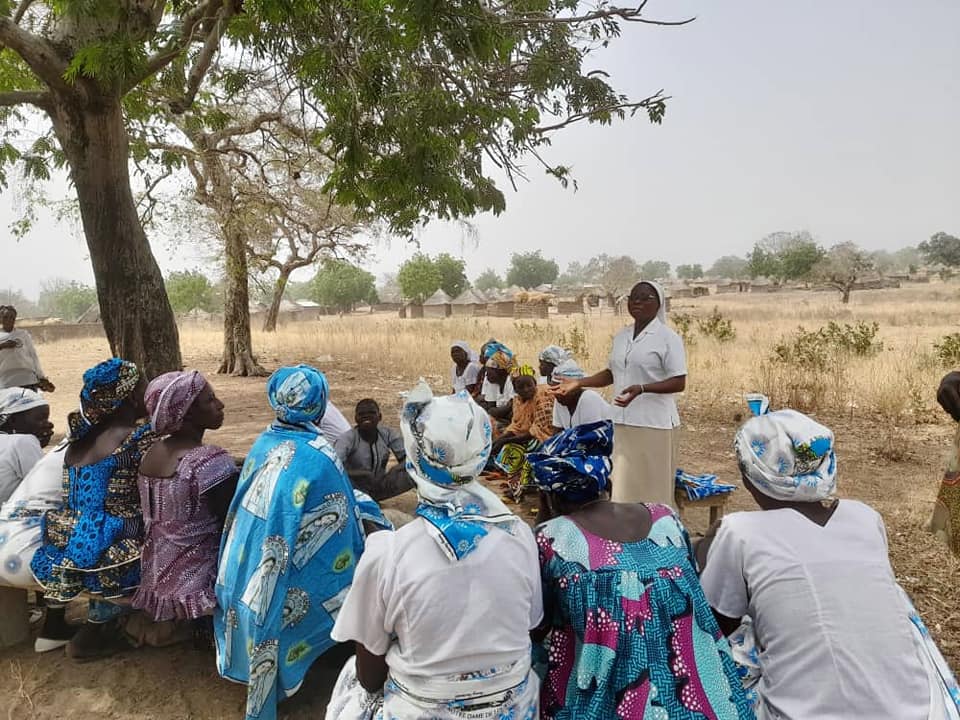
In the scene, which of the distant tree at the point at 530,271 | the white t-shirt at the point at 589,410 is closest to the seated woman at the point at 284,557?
the white t-shirt at the point at 589,410

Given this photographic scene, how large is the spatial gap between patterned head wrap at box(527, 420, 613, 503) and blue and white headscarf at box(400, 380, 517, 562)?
166 mm

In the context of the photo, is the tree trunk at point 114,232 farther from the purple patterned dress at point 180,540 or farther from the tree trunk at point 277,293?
the tree trunk at point 277,293

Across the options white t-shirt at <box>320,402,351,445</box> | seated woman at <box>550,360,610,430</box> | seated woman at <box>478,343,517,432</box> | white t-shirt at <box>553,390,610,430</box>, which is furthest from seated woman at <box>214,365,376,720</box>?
seated woman at <box>478,343,517,432</box>

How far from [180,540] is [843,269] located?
43080 mm

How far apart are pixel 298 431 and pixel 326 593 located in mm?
674

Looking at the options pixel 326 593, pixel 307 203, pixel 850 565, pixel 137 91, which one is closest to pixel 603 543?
pixel 850 565

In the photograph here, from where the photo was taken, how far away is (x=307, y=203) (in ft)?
46.7

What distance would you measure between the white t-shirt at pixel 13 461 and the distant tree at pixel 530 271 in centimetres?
8555

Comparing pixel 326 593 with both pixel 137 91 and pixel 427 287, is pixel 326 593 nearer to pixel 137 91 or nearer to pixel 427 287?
pixel 137 91

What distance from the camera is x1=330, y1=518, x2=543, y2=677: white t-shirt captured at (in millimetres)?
1541

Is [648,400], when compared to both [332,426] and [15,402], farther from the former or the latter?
[15,402]

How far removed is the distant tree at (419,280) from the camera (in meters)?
49.6

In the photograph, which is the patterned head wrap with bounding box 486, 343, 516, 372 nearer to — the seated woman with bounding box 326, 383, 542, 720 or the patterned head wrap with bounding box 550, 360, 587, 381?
the patterned head wrap with bounding box 550, 360, 587, 381

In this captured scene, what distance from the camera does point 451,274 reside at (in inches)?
2279
